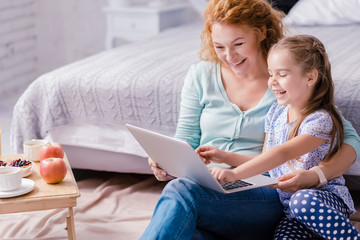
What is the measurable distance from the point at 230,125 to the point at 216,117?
53mm

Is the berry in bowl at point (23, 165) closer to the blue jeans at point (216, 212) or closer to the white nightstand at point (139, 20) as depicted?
the blue jeans at point (216, 212)

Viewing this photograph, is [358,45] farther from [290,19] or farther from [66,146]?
[66,146]

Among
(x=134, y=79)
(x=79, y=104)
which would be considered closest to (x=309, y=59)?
(x=134, y=79)

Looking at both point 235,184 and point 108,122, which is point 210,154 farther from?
point 108,122

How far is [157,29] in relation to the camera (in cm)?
353

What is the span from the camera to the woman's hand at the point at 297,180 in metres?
1.33

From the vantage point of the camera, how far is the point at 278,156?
1.34m

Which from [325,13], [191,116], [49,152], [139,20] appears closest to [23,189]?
[49,152]

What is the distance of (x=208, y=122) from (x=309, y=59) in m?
0.41

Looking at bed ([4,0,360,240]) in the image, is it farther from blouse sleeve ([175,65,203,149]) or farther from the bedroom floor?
the bedroom floor

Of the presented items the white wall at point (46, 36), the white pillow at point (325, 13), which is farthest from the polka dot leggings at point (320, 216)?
the white wall at point (46, 36)

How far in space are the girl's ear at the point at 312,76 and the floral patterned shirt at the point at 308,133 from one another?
0.26 feet

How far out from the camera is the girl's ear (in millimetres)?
1364

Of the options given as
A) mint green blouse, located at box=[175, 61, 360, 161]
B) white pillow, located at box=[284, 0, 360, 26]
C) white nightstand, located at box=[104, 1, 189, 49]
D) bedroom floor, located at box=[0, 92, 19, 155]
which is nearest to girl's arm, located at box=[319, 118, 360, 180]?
mint green blouse, located at box=[175, 61, 360, 161]
